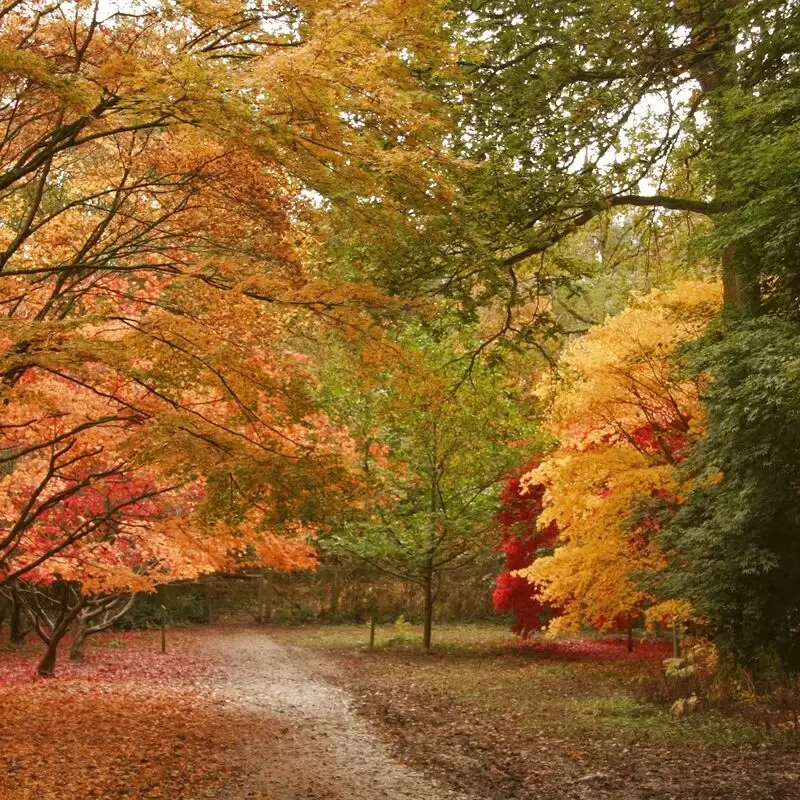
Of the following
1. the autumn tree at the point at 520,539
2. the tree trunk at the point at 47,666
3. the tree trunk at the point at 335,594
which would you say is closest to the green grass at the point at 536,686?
the autumn tree at the point at 520,539

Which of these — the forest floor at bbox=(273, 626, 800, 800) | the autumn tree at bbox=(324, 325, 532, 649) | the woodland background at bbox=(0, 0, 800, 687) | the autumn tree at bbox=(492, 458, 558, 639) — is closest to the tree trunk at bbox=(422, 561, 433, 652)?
the autumn tree at bbox=(324, 325, 532, 649)

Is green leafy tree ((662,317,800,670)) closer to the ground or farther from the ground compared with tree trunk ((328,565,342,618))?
farther from the ground

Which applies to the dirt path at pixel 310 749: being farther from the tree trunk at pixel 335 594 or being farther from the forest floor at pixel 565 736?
the tree trunk at pixel 335 594

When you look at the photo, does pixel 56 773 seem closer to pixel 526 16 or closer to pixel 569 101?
pixel 569 101

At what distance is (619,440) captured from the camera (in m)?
13.9

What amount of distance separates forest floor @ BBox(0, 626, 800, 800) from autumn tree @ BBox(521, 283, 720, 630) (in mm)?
1799

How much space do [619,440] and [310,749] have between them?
706 cm

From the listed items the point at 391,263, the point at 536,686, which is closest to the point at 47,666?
the point at 536,686

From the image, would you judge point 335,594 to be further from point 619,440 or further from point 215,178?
point 215,178

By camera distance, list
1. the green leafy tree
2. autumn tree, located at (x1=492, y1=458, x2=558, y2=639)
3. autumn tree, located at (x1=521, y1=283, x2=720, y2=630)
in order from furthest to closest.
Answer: autumn tree, located at (x1=492, y1=458, x2=558, y2=639) → autumn tree, located at (x1=521, y1=283, x2=720, y2=630) → the green leafy tree

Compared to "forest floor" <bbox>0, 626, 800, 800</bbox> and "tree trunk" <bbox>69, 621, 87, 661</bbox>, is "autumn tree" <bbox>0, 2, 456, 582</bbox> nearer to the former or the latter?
"forest floor" <bbox>0, 626, 800, 800</bbox>

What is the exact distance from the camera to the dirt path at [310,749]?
754 cm

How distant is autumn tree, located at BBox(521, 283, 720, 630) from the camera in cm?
1261

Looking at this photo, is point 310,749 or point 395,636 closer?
point 310,749
